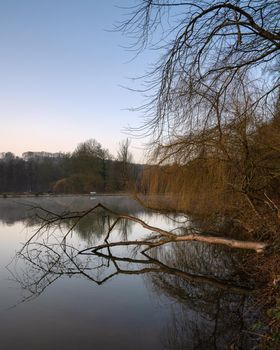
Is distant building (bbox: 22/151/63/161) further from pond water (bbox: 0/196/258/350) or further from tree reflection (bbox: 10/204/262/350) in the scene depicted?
pond water (bbox: 0/196/258/350)

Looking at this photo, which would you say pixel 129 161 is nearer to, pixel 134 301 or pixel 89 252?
pixel 89 252

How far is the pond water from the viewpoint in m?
3.71

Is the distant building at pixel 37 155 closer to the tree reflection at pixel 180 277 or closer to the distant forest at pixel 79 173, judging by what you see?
the distant forest at pixel 79 173

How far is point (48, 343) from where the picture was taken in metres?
3.57

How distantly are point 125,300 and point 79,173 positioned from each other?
32390 mm

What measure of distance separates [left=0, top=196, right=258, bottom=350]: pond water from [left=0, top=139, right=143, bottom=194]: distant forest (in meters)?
1.78

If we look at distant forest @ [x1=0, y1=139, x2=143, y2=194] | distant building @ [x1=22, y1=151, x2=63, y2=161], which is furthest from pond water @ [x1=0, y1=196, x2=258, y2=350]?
distant building @ [x1=22, y1=151, x2=63, y2=161]

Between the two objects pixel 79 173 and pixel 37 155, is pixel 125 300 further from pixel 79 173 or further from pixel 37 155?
pixel 37 155

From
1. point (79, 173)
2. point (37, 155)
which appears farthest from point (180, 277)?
point (37, 155)

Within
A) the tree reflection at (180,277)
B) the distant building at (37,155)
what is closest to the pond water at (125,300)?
the tree reflection at (180,277)

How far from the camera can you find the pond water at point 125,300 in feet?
12.2

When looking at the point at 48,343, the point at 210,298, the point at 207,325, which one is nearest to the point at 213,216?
the point at 210,298

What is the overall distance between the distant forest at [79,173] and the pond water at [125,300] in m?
1.78

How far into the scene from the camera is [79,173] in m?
36.9
